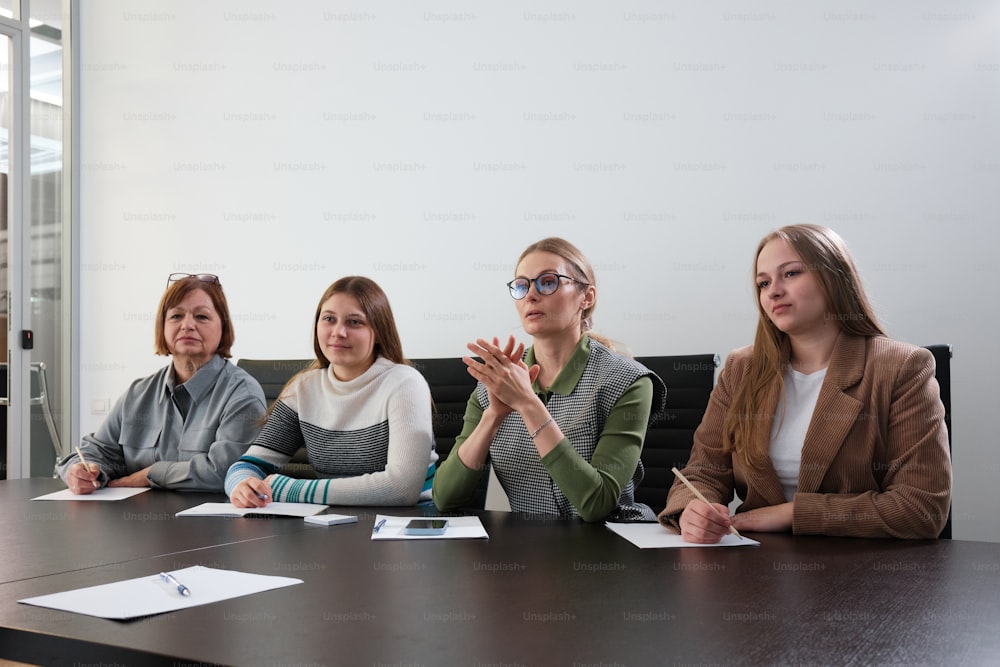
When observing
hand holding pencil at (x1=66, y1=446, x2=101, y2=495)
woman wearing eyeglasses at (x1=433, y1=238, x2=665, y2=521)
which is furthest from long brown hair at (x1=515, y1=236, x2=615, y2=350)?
hand holding pencil at (x1=66, y1=446, x2=101, y2=495)

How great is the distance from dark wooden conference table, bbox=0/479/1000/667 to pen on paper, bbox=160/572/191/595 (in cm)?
7

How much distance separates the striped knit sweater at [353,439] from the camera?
2.02m

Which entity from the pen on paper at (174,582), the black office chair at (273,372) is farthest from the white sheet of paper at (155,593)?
the black office chair at (273,372)

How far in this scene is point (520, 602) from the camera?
1.04 m

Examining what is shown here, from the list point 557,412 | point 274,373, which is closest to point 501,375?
point 557,412

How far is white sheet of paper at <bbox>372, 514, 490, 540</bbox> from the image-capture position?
150cm

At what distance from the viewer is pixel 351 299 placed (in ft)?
7.61

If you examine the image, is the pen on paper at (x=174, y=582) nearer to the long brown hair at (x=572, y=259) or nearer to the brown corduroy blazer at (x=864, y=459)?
the brown corduroy blazer at (x=864, y=459)

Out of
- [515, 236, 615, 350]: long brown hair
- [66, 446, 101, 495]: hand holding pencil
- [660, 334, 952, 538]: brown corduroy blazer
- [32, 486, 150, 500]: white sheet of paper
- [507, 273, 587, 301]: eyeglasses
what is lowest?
[32, 486, 150, 500]: white sheet of paper

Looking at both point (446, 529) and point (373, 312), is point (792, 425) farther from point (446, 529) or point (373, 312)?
point (373, 312)

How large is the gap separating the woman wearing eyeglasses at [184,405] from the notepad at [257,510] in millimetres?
428

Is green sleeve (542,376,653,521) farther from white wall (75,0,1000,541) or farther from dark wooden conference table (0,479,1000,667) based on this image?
white wall (75,0,1000,541)

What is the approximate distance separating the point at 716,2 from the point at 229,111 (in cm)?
239

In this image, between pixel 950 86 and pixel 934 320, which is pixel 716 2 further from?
pixel 934 320
